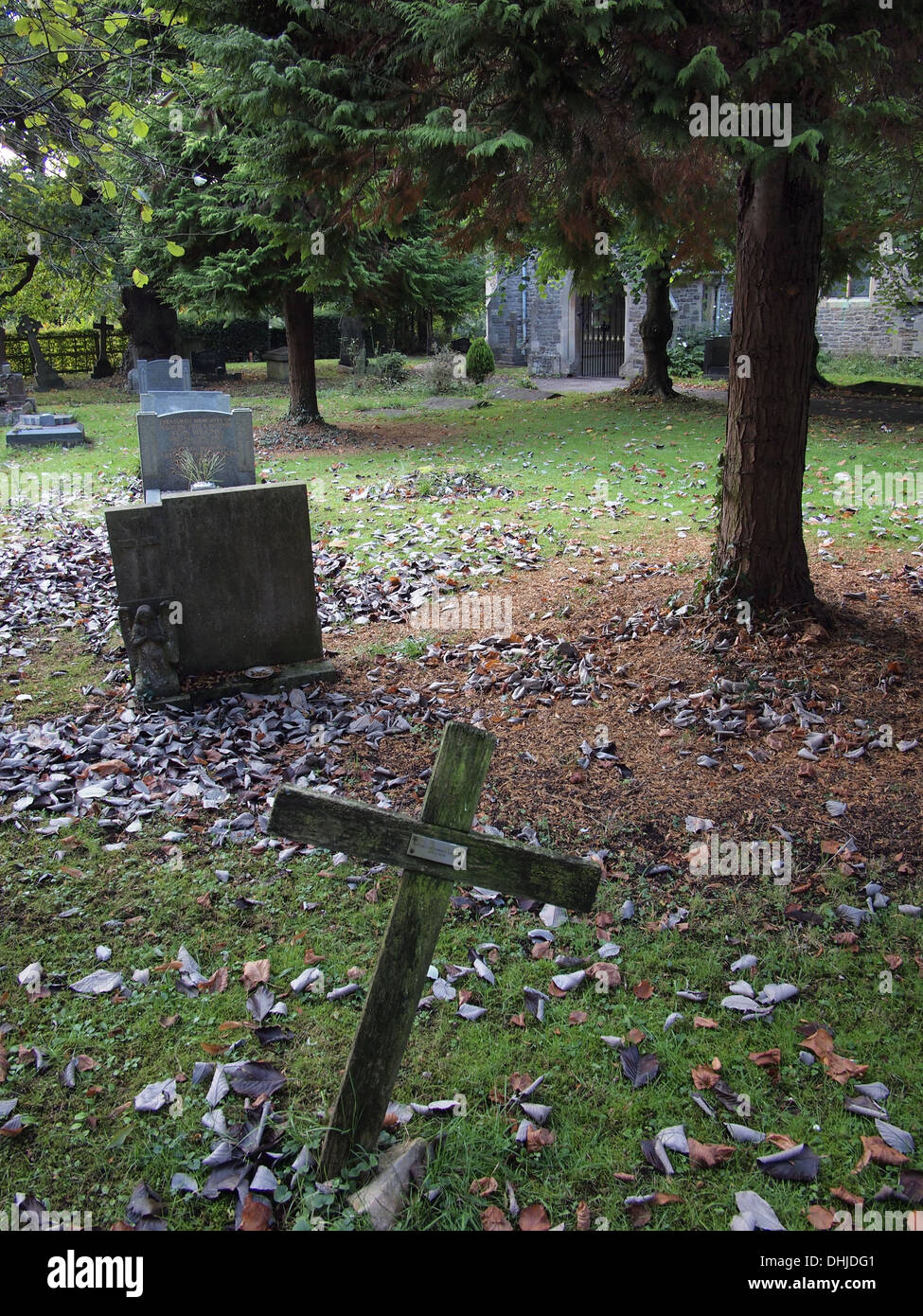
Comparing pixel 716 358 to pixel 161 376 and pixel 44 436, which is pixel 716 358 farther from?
pixel 44 436

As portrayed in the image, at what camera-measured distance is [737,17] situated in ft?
17.8

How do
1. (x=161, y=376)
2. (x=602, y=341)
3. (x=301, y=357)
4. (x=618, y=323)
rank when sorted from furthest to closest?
(x=602, y=341) < (x=618, y=323) < (x=161, y=376) < (x=301, y=357)

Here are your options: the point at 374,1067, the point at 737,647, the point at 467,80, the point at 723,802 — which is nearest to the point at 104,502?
the point at 467,80

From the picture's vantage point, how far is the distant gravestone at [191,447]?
1088cm

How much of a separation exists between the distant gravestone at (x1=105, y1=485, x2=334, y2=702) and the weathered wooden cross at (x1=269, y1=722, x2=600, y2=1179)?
410 cm

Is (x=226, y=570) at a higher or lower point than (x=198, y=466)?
lower

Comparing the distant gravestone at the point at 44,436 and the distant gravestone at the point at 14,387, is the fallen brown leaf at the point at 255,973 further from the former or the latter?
the distant gravestone at the point at 14,387

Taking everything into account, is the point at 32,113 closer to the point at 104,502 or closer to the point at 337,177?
the point at 337,177

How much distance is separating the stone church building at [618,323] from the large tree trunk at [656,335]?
298 cm

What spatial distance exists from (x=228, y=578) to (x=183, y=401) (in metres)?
7.65

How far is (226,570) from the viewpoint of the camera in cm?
664

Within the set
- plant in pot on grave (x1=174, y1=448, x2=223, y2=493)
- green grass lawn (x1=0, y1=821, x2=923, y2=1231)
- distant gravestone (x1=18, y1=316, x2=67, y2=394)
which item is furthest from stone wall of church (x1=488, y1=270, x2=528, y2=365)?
green grass lawn (x1=0, y1=821, x2=923, y2=1231)

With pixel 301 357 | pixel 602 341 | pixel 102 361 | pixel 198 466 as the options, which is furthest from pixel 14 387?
pixel 602 341

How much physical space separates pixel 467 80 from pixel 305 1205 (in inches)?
245
